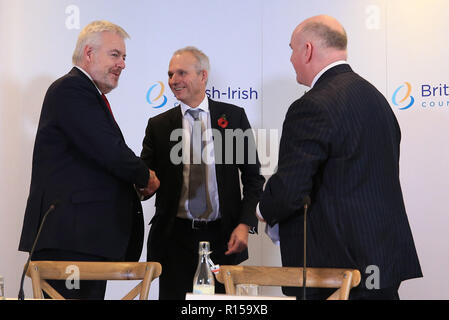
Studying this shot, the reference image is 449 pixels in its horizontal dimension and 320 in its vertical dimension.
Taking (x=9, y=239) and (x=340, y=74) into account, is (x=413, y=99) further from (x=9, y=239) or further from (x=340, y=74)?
(x=9, y=239)

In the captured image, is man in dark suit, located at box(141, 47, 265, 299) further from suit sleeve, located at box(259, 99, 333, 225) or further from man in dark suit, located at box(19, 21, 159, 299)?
suit sleeve, located at box(259, 99, 333, 225)

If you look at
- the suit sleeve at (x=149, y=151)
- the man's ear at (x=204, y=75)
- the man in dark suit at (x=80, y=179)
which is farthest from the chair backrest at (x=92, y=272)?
the man's ear at (x=204, y=75)

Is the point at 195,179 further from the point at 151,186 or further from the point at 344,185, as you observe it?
the point at 344,185

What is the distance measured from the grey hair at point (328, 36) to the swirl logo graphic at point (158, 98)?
6.04 feet

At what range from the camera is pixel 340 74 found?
8.49 feet

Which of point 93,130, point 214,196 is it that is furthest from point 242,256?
point 93,130

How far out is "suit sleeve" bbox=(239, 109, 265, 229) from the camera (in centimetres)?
349

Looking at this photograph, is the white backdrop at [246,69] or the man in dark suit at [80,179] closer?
the man in dark suit at [80,179]

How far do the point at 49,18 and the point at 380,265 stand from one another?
2.95m

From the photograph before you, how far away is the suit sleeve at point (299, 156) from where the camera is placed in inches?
94.8

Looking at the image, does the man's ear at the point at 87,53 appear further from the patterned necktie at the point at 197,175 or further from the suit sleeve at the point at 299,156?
the suit sleeve at the point at 299,156

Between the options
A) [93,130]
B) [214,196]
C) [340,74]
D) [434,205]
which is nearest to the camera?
[340,74]

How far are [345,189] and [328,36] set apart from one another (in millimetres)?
680

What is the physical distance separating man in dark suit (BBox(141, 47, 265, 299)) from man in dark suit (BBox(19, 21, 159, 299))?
511mm
